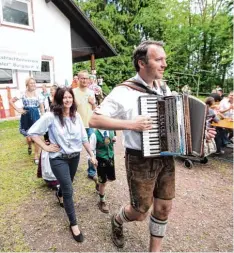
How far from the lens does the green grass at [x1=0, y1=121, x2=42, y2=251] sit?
272 centimetres

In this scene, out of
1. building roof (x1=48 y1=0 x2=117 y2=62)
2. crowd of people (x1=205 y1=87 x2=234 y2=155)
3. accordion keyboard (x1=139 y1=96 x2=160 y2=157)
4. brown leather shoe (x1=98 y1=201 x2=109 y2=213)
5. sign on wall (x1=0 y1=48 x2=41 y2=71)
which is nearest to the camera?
accordion keyboard (x1=139 y1=96 x2=160 y2=157)

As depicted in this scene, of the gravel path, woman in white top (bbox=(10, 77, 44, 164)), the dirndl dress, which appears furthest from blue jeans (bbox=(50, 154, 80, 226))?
the dirndl dress

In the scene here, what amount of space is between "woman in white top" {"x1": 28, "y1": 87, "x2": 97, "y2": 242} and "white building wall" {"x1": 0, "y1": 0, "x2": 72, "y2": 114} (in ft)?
27.3

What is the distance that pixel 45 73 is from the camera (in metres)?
11.5

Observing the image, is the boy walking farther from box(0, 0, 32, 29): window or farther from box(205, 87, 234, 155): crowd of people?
box(0, 0, 32, 29): window

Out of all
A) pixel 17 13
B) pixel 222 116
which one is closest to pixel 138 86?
pixel 222 116

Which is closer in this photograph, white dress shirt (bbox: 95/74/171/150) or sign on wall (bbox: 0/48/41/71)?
white dress shirt (bbox: 95/74/171/150)

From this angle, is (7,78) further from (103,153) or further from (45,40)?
(103,153)

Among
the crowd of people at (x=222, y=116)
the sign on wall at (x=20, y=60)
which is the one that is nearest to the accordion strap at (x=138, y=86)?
the crowd of people at (x=222, y=116)

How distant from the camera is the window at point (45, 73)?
11.3 metres

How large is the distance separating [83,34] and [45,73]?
10.2ft

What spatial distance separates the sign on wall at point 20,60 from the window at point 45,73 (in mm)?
561

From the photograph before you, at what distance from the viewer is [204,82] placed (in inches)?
866

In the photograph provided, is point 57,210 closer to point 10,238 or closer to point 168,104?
point 10,238
